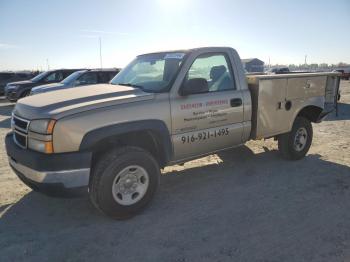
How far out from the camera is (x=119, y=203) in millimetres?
3898

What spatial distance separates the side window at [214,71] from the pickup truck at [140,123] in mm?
14

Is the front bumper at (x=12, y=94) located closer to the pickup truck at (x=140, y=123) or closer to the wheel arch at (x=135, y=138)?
the pickup truck at (x=140, y=123)

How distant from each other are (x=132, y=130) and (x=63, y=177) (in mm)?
896

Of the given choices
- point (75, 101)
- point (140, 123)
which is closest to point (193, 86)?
point (140, 123)

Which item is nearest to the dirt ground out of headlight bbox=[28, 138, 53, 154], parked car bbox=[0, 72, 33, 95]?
headlight bbox=[28, 138, 53, 154]

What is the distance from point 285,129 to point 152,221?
10.1 ft

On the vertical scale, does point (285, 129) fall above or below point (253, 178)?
above

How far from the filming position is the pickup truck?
3.52 meters

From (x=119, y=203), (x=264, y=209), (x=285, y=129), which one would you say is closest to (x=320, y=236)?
(x=264, y=209)

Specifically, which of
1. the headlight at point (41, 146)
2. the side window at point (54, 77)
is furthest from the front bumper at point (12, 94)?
the headlight at point (41, 146)

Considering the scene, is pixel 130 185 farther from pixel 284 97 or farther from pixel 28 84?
pixel 28 84

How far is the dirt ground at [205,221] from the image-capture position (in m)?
3.29

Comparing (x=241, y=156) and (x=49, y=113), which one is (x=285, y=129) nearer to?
(x=241, y=156)

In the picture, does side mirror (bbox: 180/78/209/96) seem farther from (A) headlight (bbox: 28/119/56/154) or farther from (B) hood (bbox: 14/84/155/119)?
(A) headlight (bbox: 28/119/56/154)
